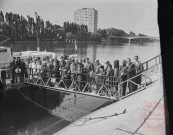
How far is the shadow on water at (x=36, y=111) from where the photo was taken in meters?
2.75

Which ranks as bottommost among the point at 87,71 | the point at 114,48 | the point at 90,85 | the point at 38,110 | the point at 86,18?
the point at 38,110

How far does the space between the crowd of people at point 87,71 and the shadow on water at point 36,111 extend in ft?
1.38

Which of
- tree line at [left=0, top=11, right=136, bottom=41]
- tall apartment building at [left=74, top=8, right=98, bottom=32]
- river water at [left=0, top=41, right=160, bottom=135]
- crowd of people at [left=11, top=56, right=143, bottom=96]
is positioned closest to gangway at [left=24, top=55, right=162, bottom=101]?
crowd of people at [left=11, top=56, right=143, bottom=96]

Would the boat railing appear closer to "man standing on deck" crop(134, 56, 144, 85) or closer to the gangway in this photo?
the gangway

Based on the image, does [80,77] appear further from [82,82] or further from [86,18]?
[86,18]

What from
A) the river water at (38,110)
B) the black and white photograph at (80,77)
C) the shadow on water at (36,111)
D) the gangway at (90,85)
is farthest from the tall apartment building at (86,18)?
the shadow on water at (36,111)

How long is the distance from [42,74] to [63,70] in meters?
0.51

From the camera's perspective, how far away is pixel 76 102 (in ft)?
12.7

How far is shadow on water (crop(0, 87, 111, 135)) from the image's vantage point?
275 cm

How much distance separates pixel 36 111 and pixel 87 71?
1.53 m

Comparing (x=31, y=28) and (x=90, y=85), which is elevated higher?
(x=31, y=28)

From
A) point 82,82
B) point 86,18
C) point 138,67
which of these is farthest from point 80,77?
point 86,18

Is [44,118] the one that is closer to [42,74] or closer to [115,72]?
[42,74]

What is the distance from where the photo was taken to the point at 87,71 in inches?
88.4
